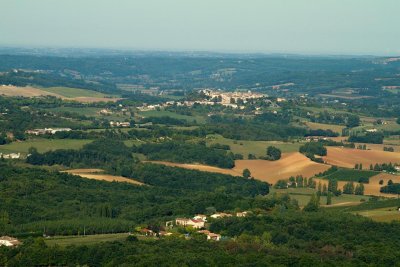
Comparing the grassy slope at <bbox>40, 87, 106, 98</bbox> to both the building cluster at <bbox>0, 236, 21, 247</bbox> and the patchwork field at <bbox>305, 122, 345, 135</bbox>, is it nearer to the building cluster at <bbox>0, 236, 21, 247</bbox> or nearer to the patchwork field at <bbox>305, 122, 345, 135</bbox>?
the patchwork field at <bbox>305, 122, 345, 135</bbox>

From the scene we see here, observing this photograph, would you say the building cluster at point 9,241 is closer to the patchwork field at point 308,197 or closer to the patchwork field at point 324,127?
the patchwork field at point 308,197

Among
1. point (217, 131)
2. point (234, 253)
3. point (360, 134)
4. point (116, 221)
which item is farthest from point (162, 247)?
point (360, 134)

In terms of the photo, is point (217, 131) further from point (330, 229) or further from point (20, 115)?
point (330, 229)

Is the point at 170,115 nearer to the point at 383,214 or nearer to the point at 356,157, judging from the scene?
the point at 356,157

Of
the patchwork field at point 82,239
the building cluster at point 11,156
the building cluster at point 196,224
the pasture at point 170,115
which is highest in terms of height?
the patchwork field at point 82,239

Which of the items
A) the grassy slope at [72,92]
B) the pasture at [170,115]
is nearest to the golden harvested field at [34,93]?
the grassy slope at [72,92]

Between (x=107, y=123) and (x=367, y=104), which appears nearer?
(x=107, y=123)
